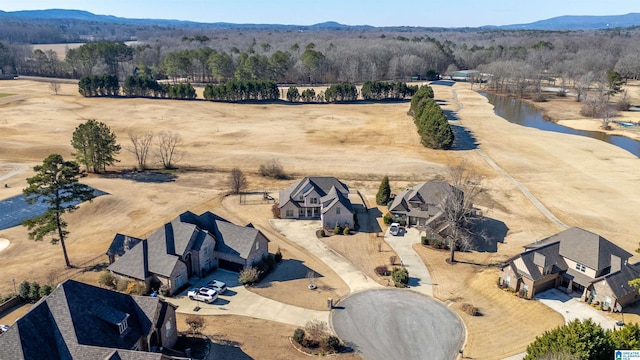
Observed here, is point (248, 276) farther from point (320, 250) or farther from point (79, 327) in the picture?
point (79, 327)

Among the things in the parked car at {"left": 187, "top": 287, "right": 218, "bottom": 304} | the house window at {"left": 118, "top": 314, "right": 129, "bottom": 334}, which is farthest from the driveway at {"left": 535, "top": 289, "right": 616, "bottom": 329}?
the house window at {"left": 118, "top": 314, "right": 129, "bottom": 334}

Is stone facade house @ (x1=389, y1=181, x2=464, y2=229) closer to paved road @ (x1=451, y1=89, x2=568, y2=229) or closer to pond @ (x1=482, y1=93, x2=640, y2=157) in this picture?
paved road @ (x1=451, y1=89, x2=568, y2=229)

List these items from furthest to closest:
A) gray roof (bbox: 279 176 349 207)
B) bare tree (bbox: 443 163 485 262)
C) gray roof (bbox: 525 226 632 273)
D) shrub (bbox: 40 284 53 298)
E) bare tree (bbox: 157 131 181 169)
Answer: bare tree (bbox: 157 131 181 169) < gray roof (bbox: 279 176 349 207) < bare tree (bbox: 443 163 485 262) < gray roof (bbox: 525 226 632 273) < shrub (bbox: 40 284 53 298)

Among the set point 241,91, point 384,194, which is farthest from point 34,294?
point 241,91

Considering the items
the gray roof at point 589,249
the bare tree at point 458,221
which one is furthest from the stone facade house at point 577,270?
the bare tree at point 458,221

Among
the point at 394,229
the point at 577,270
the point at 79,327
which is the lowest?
the point at 394,229

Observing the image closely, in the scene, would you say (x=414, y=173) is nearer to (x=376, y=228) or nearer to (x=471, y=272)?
(x=376, y=228)

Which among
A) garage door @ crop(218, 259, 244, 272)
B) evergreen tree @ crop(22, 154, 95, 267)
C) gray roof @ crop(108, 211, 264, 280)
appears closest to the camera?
gray roof @ crop(108, 211, 264, 280)
